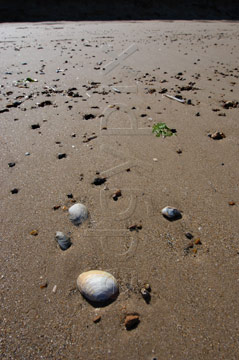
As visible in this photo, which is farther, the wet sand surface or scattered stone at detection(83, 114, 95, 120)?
scattered stone at detection(83, 114, 95, 120)

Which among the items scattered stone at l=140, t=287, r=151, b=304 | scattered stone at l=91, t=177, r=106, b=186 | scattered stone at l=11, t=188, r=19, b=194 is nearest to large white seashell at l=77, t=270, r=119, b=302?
scattered stone at l=140, t=287, r=151, b=304

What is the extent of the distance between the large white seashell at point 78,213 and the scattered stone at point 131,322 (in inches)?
32.1

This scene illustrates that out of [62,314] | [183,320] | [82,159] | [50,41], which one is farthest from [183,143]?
[50,41]

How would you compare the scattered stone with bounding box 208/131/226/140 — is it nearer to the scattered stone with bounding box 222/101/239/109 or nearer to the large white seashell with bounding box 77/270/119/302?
the scattered stone with bounding box 222/101/239/109

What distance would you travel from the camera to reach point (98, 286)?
1509mm

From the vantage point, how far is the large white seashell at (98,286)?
4.90ft

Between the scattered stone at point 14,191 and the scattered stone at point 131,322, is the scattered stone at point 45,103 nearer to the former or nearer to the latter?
the scattered stone at point 14,191

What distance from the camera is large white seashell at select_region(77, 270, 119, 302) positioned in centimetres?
149

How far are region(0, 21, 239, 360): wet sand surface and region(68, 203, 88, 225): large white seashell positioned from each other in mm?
54

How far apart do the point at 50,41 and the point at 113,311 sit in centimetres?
809
